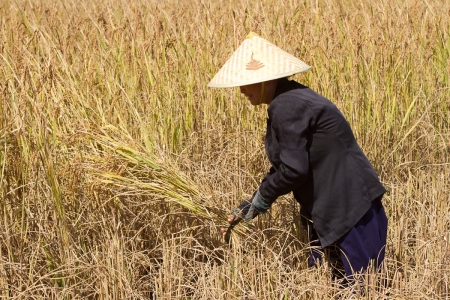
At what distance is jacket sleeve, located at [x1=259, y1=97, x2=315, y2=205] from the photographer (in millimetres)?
1859

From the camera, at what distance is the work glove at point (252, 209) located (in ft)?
6.55

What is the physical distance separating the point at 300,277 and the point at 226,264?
0.25 meters

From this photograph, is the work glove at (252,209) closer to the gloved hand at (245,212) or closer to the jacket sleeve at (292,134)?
the gloved hand at (245,212)

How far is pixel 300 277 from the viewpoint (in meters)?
2.15

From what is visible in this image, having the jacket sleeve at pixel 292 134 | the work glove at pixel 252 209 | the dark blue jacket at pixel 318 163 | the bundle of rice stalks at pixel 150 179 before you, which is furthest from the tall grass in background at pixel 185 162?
the jacket sleeve at pixel 292 134

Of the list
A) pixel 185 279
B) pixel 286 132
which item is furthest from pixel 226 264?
pixel 286 132

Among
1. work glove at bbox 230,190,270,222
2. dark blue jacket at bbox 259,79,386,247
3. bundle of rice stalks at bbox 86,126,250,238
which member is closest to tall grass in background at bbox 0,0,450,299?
bundle of rice stalks at bbox 86,126,250,238

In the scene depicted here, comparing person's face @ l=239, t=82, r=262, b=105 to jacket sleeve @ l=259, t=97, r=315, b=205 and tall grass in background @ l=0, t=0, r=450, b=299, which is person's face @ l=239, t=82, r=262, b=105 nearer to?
jacket sleeve @ l=259, t=97, r=315, b=205

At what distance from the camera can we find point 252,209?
2021 millimetres

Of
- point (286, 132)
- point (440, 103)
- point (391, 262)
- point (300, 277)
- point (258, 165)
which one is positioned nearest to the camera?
point (286, 132)

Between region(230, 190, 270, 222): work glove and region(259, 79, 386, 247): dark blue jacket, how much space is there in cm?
2

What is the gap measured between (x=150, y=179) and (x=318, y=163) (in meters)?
0.56

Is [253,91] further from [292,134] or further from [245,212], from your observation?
[245,212]

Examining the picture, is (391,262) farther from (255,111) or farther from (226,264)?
(255,111)
